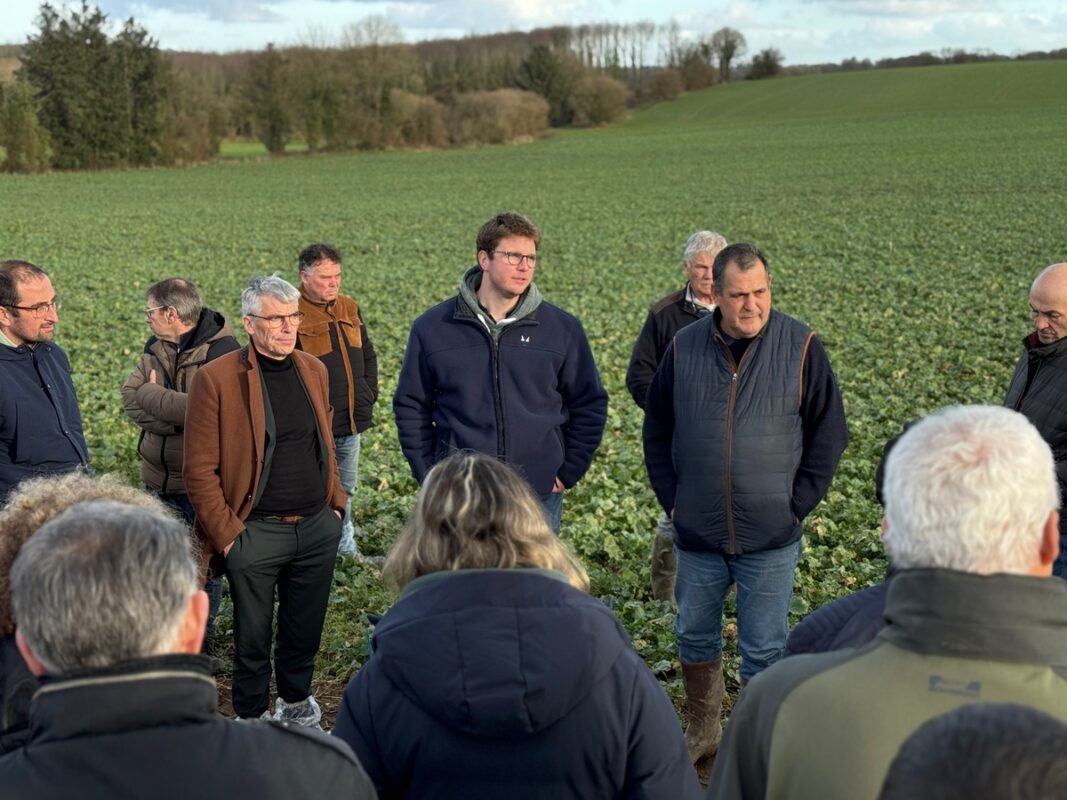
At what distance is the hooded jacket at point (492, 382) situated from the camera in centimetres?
521

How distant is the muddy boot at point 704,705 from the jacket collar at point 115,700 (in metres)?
3.44

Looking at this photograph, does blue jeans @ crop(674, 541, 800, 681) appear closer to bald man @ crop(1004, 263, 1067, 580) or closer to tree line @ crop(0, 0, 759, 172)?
bald man @ crop(1004, 263, 1067, 580)

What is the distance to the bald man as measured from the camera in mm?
4566

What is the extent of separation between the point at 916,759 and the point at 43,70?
76.0 m

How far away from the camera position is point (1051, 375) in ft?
15.2

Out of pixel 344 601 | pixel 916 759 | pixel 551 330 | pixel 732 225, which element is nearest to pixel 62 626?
pixel 916 759

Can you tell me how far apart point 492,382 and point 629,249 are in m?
21.4

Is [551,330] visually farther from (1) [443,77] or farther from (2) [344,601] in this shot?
(1) [443,77]

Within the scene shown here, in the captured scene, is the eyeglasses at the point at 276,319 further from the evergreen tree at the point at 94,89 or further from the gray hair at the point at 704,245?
the evergreen tree at the point at 94,89

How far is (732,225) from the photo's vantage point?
3039 centimetres

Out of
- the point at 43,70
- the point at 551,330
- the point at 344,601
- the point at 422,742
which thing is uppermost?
the point at 43,70

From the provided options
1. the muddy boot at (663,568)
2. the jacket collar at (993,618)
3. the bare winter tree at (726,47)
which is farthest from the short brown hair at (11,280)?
the bare winter tree at (726,47)

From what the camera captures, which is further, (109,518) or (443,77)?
(443,77)

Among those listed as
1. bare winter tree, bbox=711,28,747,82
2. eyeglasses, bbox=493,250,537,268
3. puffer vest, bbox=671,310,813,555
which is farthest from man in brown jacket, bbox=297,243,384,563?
bare winter tree, bbox=711,28,747,82
